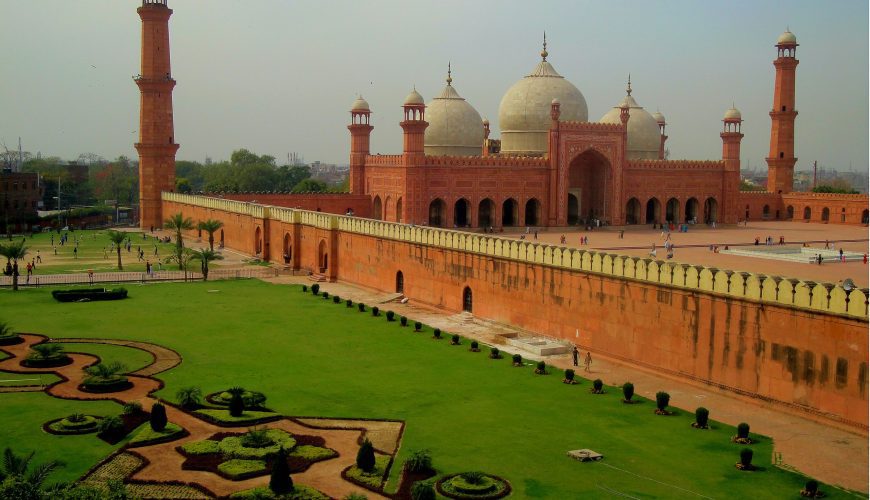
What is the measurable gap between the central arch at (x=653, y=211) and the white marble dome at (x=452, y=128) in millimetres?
7787

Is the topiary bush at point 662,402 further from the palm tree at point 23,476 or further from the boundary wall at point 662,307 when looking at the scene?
the palm tree at point 23,476

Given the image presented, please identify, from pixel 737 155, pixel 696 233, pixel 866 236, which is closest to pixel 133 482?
pixel 696 233

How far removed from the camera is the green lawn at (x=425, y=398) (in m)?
11.2

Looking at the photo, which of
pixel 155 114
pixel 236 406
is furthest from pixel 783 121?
pixel 236 406

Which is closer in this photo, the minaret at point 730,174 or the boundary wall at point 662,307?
the boundary wall at point 662,307

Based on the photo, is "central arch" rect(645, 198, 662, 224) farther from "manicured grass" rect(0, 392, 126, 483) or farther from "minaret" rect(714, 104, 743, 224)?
"manicured grass" rect(0, 392, 126, 483)

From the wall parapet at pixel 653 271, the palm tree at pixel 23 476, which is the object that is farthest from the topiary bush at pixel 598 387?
the palm tree at pixel 23 476

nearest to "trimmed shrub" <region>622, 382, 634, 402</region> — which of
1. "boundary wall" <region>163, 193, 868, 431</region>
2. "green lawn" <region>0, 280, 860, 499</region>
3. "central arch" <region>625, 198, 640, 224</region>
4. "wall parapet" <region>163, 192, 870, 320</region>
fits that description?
"green lawn" <region>0, 280, 860, 499</region>

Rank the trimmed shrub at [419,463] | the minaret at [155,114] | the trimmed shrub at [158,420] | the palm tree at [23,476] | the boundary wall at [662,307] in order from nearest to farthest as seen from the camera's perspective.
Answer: the palm tree at [23,476] → the trimmed shrub at [419,463] → the trimmed shrub at [158,420] → the boundary wall at [662,307] → the minaret at [155,114]

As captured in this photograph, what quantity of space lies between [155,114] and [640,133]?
23.2 meters

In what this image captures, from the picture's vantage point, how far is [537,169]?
119 feet

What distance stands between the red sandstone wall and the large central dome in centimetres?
651

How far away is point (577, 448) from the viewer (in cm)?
1216

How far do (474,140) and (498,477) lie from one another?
29.4 meters
